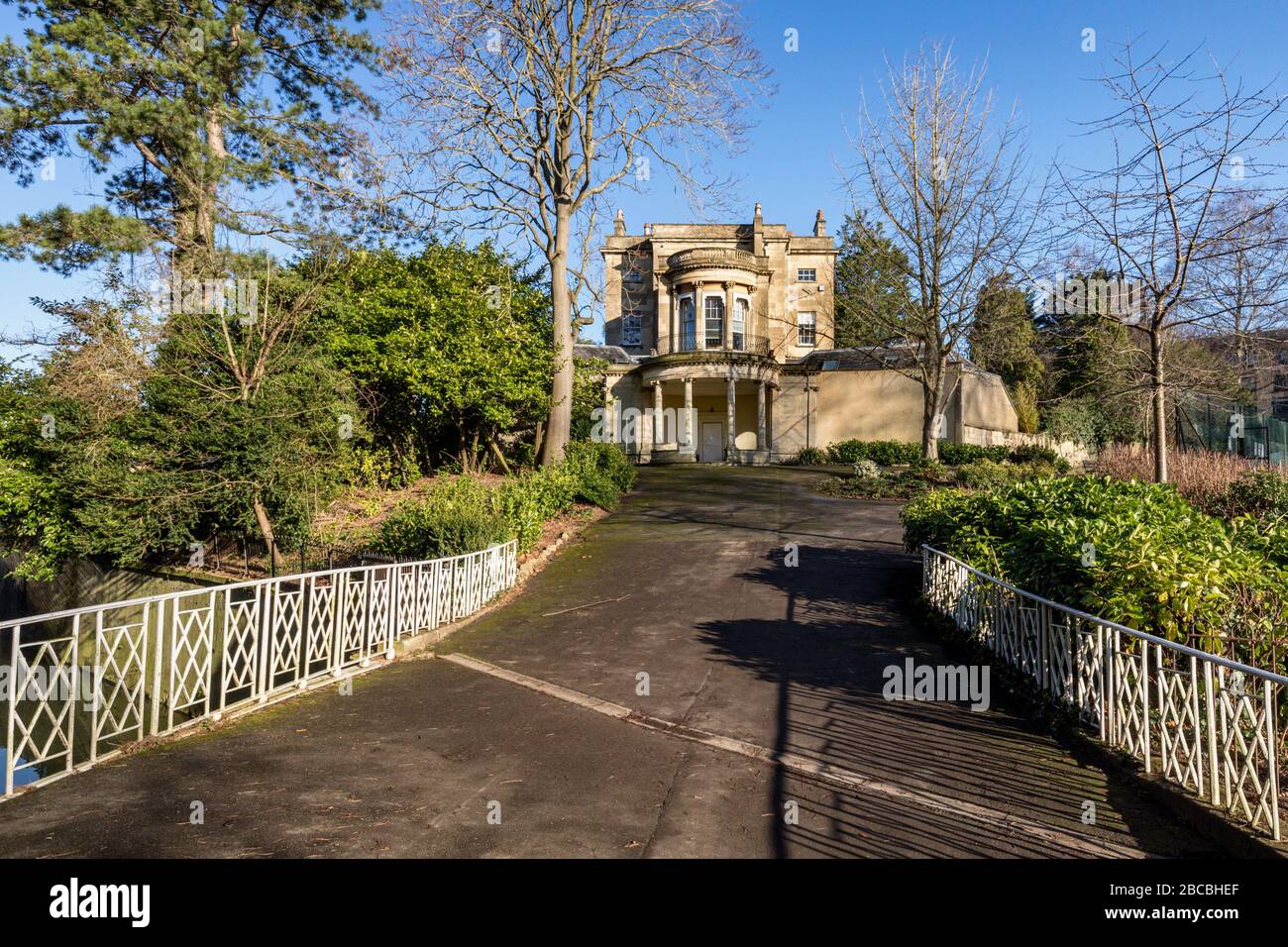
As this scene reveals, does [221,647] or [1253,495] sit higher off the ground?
[1253,495]

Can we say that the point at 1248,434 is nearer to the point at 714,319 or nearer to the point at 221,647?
the point at 714,319

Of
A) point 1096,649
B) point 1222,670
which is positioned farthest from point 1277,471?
point 1222,670

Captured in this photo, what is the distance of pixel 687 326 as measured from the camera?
34500 millimetres

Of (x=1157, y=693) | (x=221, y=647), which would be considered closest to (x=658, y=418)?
(x=221, y=647)

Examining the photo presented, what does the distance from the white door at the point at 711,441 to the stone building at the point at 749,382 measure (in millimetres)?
48

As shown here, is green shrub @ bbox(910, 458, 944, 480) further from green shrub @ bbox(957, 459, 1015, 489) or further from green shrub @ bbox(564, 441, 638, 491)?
green shrub @ bbox(564, 441, 638, 491)

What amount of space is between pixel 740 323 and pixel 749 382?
9.89 ft

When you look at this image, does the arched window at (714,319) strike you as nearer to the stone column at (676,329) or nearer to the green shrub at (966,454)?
the stone column at (676,329)

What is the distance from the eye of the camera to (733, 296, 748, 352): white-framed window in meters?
34.0

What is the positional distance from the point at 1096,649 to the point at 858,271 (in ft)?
74.6

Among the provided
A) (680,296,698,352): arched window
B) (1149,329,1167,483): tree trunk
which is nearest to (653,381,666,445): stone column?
(680,296,698,352): arched window

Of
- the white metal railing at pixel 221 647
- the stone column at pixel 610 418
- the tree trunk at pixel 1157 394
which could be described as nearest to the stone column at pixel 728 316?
the stone column at pixel 610 418

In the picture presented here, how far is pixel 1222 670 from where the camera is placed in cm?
426

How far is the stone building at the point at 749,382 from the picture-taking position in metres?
32.6
